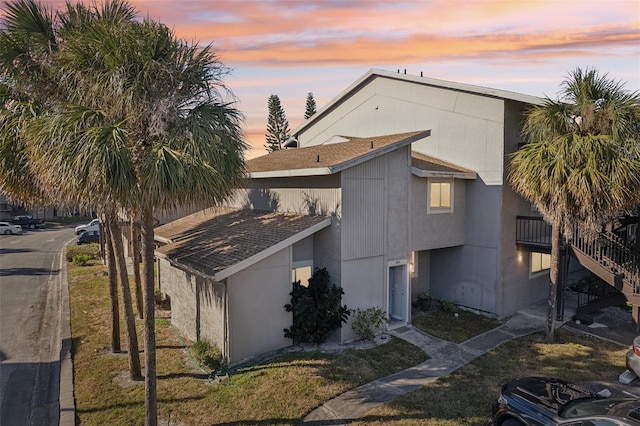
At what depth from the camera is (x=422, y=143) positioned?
1666 centimetres

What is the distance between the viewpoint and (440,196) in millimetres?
Answer: 14875

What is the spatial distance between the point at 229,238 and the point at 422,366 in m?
7.01

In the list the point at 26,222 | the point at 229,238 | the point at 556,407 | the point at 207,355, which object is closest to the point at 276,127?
the point at 26,222

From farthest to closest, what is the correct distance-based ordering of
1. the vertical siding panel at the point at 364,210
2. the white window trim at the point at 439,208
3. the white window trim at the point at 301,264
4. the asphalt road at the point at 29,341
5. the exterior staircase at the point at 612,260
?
the white window trim at the point at 439,208
the exterior staircase at the point at 612,260
the white window trim at the point at 301,264
the vertical siding panel at the point at 364,210
the asphalt road at the point at 29,341

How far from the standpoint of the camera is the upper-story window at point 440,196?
1451 centimetres

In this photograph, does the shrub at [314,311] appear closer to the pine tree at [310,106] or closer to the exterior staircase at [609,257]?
the exterior staircase at [609,257]

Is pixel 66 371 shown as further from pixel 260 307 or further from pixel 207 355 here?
pixel 260 307

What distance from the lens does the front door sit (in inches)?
535

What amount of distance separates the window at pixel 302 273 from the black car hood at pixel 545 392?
246 inches

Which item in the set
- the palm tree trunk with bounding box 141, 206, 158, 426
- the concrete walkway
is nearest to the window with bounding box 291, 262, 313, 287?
the concrete walkway

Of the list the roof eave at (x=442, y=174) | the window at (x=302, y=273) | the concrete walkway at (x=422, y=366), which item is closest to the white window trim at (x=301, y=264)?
the window at (x=302, y=273)

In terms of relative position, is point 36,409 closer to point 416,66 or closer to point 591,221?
point 591,221

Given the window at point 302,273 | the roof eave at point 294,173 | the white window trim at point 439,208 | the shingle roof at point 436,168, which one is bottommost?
the window at point 302,273

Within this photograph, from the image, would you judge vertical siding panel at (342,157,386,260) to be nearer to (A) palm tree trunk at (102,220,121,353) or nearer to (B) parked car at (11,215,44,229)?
(A) palm tree trunk at (102,220,121,353)
